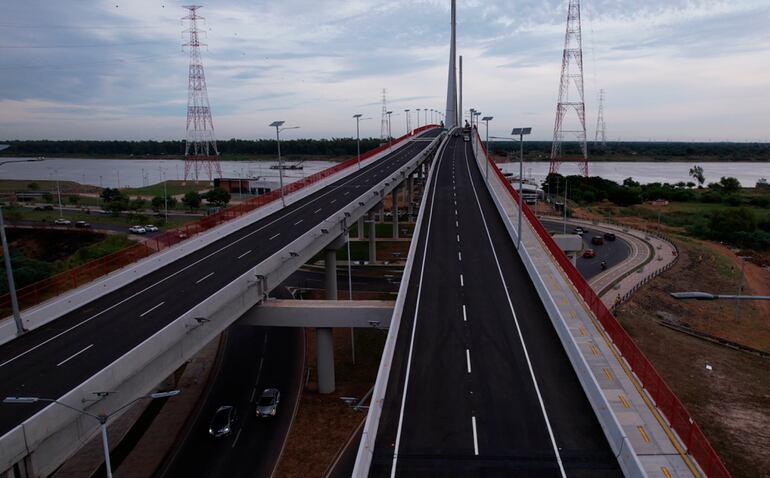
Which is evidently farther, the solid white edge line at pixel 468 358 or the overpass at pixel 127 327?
the solid white edge line at pixel 468 358

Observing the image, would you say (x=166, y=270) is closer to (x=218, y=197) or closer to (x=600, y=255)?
(x=600, y=255)

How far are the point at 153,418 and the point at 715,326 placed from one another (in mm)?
41220

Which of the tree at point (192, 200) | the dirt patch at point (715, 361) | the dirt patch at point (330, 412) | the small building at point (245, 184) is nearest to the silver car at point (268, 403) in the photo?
the dirt patch at point (330, 412)

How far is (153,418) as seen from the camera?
26.5 m

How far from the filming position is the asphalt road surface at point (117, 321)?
16.7m

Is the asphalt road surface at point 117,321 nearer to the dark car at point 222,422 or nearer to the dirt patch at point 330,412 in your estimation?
the dark car at point 222,422

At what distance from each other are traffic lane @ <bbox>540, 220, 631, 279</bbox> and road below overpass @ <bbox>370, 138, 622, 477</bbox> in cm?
2921

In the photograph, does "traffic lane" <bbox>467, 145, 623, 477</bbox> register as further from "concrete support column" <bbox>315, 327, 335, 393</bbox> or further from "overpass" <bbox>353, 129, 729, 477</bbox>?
"concrete support column" <bbox>315, 327, 335, 393</bbox>

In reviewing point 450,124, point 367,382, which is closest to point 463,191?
point 367,382

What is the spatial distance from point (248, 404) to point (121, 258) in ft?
36.6

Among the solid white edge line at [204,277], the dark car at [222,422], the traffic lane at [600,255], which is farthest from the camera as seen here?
the traffic lane at [600,255]

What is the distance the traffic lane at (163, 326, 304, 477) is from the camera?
22156 millimetres

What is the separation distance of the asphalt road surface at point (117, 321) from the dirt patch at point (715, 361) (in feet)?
81.8

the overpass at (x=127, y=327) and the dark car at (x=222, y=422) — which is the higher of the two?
the overpass at (x=127, y=327)
